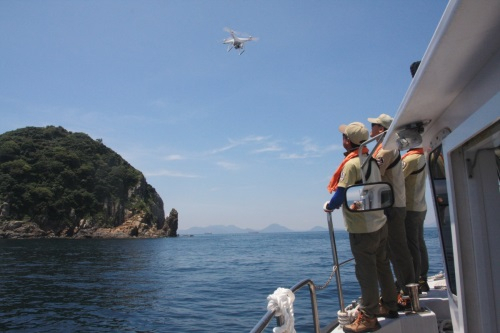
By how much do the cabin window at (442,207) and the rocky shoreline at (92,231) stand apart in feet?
277

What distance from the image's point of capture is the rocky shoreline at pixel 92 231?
242 ft

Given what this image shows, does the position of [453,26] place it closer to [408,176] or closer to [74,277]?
[408,176]

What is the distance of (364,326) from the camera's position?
303 centimetres

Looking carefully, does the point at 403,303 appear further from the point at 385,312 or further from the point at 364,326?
the point at 364,326

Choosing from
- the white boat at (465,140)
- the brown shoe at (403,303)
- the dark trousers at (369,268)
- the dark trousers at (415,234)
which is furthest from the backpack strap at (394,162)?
the brown shoe at (403,303)

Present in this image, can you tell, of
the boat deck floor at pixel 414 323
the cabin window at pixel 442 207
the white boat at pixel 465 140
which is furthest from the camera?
the boat deck floor at pixel 414 323

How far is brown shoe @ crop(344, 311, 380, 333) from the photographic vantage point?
119 inches

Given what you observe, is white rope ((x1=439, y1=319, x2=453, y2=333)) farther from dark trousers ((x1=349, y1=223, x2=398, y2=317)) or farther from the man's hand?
the man's hand

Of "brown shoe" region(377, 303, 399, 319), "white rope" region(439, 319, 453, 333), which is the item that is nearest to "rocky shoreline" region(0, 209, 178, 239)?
"brown shoe" region(377, 303, 399, 319)

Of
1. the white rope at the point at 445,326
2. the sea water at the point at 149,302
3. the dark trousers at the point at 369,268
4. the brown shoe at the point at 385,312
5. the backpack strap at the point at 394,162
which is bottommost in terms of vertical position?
the sea water at the point at 149,302

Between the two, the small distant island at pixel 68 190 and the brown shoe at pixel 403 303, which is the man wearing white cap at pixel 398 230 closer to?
the brown shoe at pixel 403 303

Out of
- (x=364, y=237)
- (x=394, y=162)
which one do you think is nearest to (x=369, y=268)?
(x=364, y=237)

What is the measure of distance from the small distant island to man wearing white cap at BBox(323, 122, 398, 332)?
84.0 meters

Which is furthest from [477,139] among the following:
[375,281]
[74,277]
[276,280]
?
[74,277]
